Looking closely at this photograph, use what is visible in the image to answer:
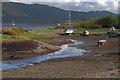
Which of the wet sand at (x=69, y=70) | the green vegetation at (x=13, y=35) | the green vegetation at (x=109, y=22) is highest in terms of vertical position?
the green vegetation at (x=109, y=22)

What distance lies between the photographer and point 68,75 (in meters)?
25.6

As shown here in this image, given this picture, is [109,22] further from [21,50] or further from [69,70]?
[69,70]

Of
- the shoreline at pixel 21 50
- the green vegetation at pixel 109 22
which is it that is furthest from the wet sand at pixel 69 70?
the green vegetation at pixel 109 22

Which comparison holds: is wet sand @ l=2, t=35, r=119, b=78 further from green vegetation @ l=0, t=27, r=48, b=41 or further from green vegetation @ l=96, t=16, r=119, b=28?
green vegetation @ l=96, t=16, r=119, b=28

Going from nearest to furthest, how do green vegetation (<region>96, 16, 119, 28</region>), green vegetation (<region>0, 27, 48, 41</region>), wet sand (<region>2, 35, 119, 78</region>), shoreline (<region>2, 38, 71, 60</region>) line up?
wet sand (<region>2, 35, 119, 78</region>) → shoreline (<region>2, 38, 71, 60</region>) → green vegetation (<region>0, 27, 48, 41</region>) → green vegetation (<region>96, 16, 119, 28</region>)

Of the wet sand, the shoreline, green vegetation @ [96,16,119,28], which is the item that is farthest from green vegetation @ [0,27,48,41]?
green vegetation @ [96,16,119,28]

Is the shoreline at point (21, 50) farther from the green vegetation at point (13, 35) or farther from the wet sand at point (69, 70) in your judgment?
the green vegetation at point (13, 35)

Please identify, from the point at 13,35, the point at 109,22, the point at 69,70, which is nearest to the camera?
the point at 69,70

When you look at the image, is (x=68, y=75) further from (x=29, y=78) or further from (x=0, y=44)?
(x=0, y=44)

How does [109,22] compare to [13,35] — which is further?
[109,22]

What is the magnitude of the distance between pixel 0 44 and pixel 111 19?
94.2 m

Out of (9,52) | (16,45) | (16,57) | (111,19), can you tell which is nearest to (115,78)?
(16,57)

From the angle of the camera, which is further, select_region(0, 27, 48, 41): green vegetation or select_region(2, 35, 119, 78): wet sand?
select_region(0, 27, 48, 41): green vegetation

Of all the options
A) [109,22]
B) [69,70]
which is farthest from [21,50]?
[109,22]
